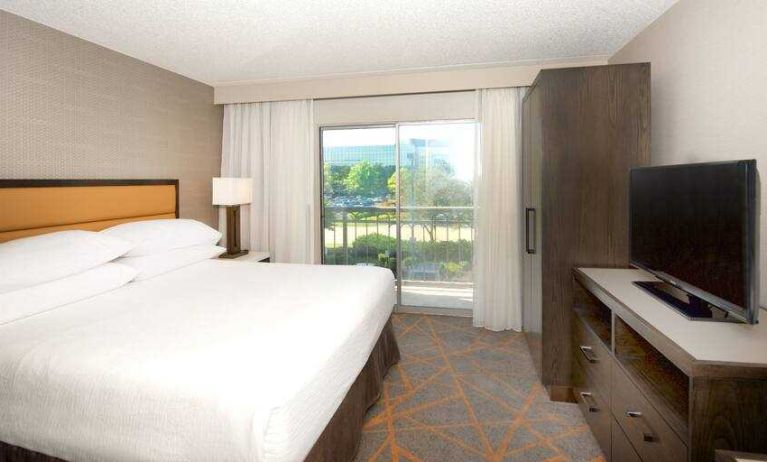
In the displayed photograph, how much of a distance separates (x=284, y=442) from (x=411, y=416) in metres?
1.33

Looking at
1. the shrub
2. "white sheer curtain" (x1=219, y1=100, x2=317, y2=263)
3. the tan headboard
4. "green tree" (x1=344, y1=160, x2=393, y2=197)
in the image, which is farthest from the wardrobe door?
the tan headboard

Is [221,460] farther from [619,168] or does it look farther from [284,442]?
[619,168]

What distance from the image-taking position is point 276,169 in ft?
14.5

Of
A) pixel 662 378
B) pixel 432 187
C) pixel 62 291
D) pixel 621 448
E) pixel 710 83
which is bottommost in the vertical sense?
pixel 621 448

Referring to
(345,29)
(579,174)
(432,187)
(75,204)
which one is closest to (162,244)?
(75,204)

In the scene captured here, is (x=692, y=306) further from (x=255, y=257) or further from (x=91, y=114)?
(x=91, y=114)

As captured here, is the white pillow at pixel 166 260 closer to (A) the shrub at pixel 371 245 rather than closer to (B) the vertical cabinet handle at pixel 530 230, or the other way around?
(A) the shrub at pixel 371 245

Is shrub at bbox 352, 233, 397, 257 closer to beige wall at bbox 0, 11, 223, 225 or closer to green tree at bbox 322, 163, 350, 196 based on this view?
green tree at bbox 322, 163, 350, 196

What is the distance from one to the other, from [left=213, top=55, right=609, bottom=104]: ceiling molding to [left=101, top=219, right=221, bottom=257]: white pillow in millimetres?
1748

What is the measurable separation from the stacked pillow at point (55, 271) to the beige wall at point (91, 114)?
729mm

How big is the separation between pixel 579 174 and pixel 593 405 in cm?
134

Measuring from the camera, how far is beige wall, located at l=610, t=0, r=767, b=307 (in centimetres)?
181

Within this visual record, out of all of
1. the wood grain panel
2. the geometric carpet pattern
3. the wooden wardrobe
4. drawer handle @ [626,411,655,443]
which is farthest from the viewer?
the wooden wardrobe

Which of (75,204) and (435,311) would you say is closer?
(75,204)
